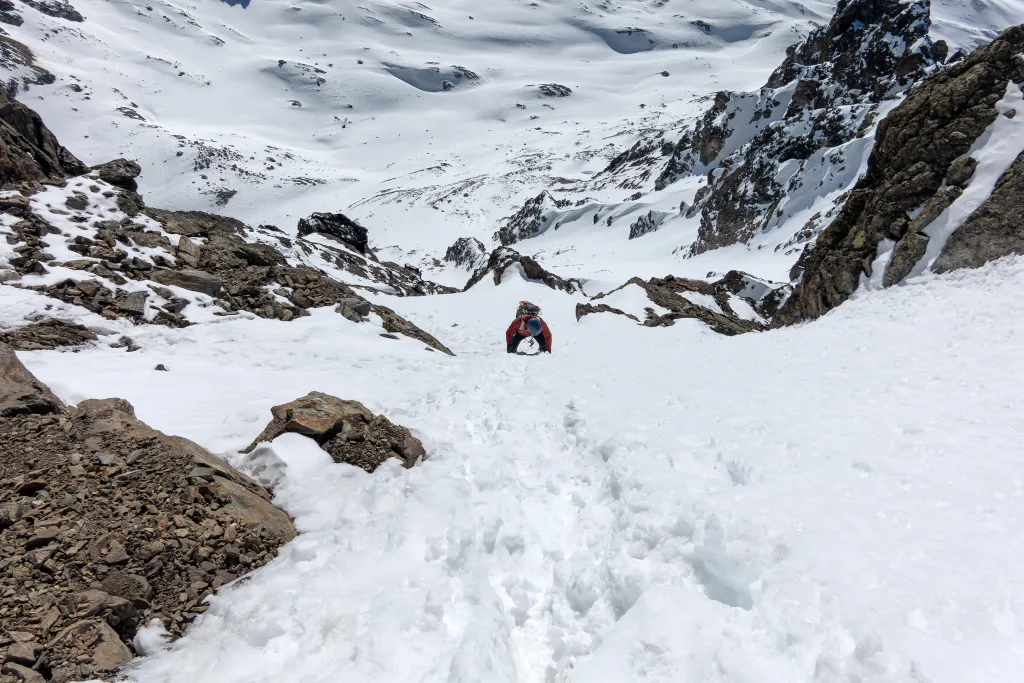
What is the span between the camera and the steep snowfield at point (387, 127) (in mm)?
61969

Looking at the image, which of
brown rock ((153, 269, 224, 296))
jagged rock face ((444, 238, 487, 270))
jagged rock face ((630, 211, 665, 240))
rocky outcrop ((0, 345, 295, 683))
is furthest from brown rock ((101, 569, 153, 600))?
jagged rock face ((630, 211, 665, 240))

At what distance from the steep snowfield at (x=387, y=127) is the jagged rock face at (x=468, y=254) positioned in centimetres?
202

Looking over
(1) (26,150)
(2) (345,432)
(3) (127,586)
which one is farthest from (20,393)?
(1) (26,150)

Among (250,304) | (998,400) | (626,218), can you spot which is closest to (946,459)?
(998,400)

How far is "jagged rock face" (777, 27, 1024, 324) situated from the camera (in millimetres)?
13125

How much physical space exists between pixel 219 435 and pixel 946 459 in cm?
854

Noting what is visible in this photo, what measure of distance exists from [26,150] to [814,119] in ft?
172

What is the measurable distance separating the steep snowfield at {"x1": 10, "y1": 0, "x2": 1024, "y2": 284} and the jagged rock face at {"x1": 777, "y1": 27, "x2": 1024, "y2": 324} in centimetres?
1480

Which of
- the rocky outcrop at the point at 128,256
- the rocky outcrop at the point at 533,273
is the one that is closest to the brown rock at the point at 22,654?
the rocky outcrop at the point at 128,256

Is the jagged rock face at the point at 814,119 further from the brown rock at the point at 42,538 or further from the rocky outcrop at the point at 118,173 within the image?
the brown rock at the point at 42,538

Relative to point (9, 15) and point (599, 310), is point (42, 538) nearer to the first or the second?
point (599, 310)

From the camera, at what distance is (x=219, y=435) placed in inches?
250

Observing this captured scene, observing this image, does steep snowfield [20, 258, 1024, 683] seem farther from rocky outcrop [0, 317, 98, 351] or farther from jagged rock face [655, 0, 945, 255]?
jagged rock face [655, 0, 945, 255]

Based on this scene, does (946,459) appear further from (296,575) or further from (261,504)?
(261,504)
